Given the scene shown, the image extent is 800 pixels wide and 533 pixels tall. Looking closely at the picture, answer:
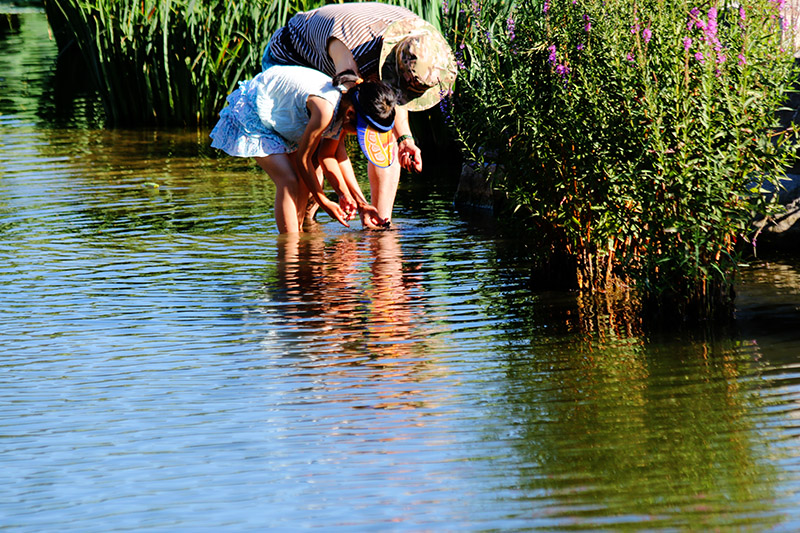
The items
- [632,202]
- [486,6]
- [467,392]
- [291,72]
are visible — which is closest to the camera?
[467,392]

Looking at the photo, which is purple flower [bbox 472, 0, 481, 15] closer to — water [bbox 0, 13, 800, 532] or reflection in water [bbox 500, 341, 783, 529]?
water [bbox 0, 13, 800, 532]

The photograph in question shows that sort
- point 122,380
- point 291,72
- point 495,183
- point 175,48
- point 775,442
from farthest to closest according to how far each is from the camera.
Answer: point 175,48 → point 291,72 → point 495,183 → point 122,380 → point 775,442

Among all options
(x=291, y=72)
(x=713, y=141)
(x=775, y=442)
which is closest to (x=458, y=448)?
(x=775, y=442)

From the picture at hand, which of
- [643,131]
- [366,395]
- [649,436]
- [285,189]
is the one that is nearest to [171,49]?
[285,189]

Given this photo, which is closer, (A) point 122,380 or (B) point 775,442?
(B) point 775,442

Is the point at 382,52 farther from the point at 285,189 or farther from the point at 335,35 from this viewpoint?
the point at 285,189

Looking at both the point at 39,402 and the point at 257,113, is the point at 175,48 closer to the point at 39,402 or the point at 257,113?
the point at 257,113

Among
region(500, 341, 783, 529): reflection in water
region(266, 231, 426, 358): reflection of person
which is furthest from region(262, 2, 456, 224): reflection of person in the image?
region(500, 341, 783, 529): reflection in water

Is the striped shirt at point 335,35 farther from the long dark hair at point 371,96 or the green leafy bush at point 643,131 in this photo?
the green leafy bush at point 643,131

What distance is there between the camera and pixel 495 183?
5840mm

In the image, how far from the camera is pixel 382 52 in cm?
659

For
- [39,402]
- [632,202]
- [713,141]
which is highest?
[713,141]

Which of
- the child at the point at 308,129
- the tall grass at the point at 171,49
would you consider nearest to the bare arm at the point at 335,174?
the child at the point at 308,129

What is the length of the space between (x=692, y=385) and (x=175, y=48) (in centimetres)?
972
